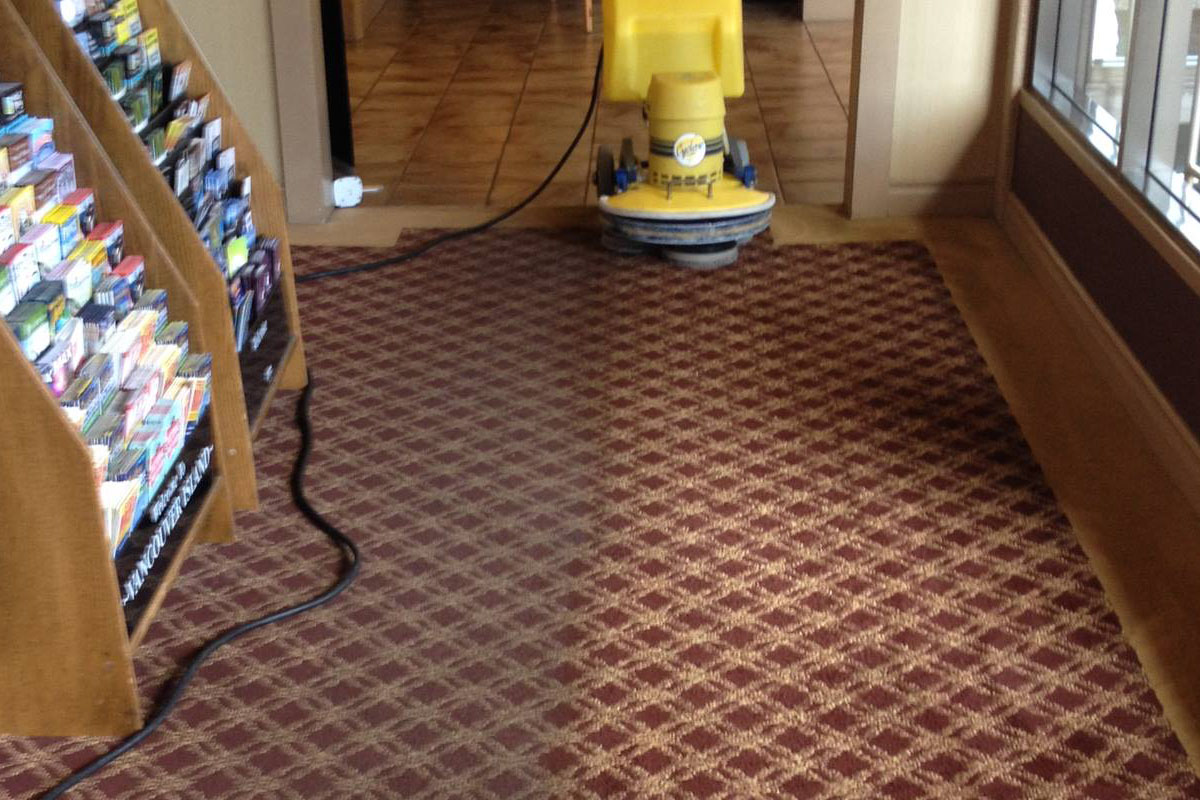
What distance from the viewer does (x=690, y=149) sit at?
11.7ft

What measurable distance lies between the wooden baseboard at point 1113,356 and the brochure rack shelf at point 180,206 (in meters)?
1.62

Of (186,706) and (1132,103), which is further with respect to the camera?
(1132,103)

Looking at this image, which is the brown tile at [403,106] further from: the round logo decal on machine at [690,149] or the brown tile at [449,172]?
the round logo decal on machine at [690,149]

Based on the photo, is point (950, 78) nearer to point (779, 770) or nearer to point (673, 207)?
point (673, 207)

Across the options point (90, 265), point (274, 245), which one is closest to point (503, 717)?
point (90, 265)

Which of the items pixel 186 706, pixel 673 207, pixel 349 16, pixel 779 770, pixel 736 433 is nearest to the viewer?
pixel 779 770

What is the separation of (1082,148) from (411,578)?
1.85m

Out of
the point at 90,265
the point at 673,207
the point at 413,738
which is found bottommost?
the point at 413,738

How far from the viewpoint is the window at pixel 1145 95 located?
2.78 meters

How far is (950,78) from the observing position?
12.8 feet

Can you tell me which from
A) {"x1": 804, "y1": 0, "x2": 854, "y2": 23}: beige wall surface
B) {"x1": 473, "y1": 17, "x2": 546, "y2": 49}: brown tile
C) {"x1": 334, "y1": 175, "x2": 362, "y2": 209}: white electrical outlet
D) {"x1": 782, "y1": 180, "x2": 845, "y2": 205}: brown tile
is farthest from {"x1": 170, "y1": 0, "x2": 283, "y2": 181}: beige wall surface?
{"x1": 804, "y1": 0, "x2": 854, "y2": 23}: beige wall surface

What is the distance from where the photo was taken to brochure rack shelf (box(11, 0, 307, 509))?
227 centimetres

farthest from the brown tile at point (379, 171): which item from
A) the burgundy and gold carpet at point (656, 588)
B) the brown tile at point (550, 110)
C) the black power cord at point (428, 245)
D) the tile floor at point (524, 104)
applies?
the burgundy and gold carpet at point (656, 588)

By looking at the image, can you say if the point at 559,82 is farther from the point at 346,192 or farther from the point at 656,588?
the point at 656,588
